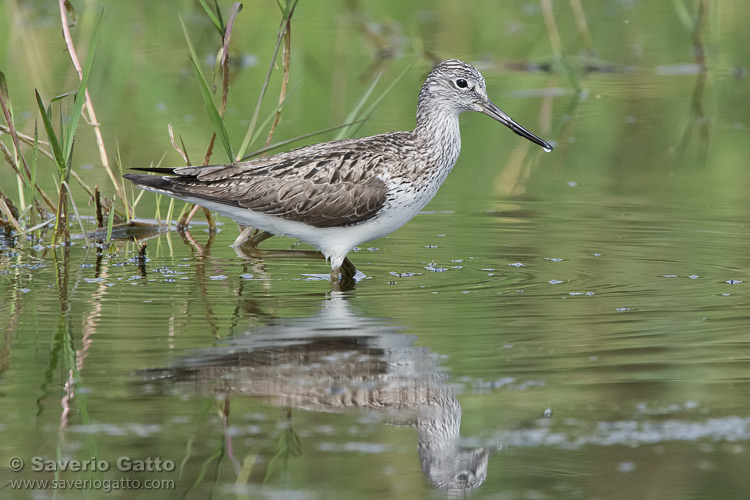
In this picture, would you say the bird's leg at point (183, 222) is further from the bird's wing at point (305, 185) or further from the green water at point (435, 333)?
the bird's wing at point (305, 185)

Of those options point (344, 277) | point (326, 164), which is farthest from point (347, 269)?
point (326, 164)

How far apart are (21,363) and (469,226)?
455cm

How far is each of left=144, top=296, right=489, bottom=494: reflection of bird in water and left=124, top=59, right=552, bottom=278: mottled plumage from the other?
4.55 feet

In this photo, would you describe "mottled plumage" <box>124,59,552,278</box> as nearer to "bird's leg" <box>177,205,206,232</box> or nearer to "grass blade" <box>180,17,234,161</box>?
"grass blade" <box>180,17,234,161</box>

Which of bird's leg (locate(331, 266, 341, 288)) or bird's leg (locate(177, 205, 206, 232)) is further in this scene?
bird's leg (locate(177, 205, 206, 232))

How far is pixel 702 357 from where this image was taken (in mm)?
6059

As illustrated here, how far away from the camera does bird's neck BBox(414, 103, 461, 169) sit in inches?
329

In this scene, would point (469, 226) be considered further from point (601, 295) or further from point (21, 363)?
point (21, 363)

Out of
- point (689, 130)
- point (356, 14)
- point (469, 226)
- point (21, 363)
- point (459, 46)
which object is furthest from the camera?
point (356, 14)

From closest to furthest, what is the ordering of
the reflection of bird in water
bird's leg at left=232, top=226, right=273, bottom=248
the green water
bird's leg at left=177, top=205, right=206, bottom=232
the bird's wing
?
the green water < the reflection of bird in water < the bird's wing < bird's leg at left=232, top=226, right=273, bottom=248 < bird's leg at left=177, top=205, right=206, bottom=232

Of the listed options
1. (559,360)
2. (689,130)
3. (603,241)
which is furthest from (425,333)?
(689,130)

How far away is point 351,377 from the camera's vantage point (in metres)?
5.78

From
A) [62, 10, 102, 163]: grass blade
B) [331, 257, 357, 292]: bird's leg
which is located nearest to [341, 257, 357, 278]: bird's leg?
[331, 257, 357, 292]: bird's leg

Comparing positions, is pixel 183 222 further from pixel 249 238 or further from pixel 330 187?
pixel 330 187
